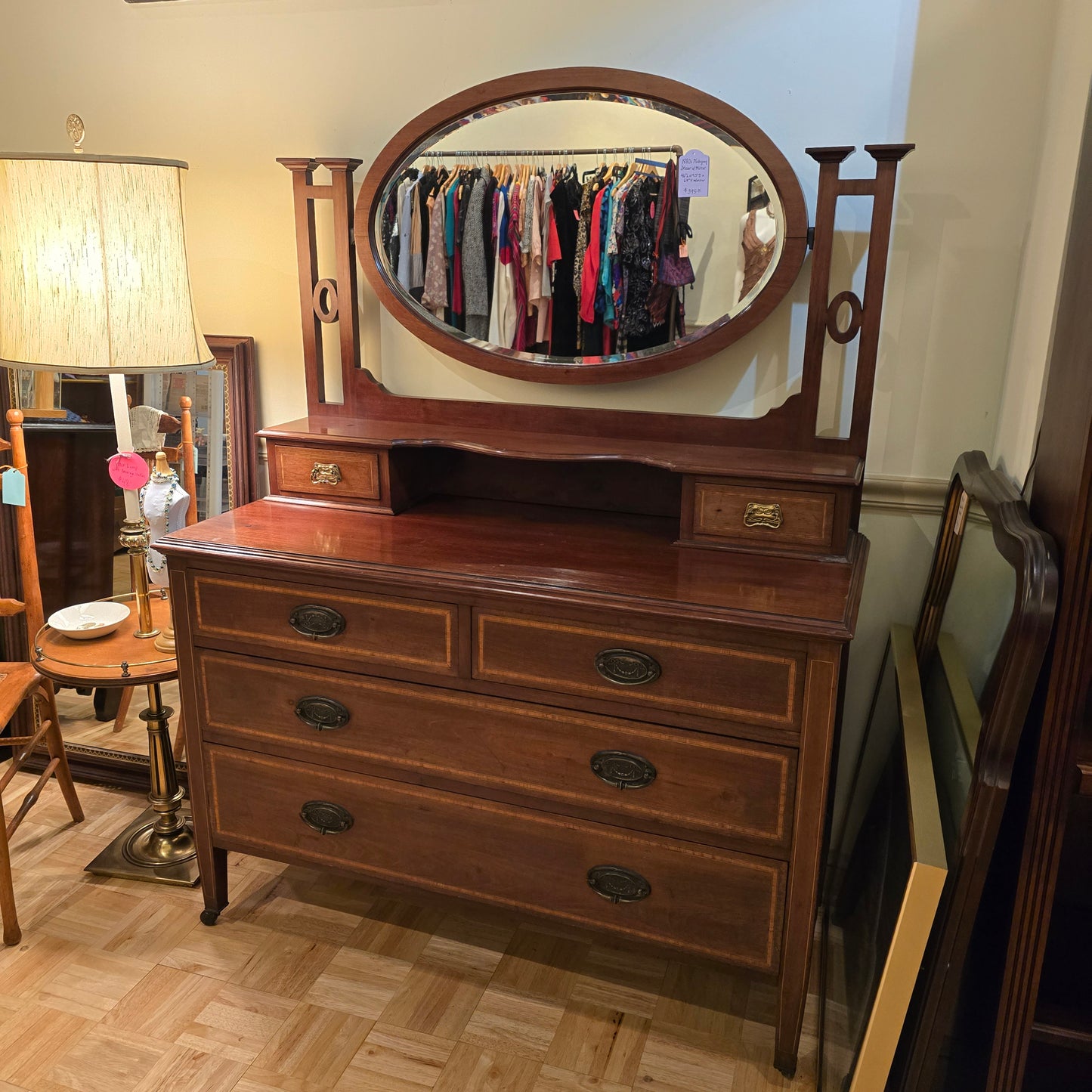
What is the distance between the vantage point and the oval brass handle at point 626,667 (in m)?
1.48

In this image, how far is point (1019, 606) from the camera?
1.17m

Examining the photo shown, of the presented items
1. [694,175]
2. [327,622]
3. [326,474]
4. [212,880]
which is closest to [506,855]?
[327,622]

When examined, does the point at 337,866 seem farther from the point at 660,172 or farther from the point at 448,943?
the point at 660,172

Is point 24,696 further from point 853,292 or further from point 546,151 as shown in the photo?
point 853,292

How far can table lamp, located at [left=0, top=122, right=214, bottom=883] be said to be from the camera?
1.67 metres

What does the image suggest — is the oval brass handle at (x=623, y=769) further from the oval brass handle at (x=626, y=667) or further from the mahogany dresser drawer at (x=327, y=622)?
the mahogany dresser drawer at (x=327, y=622)

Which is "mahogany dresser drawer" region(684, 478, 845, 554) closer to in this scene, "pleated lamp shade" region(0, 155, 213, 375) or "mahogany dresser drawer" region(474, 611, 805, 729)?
"mahogany dresser drawer" region(474, 611, 805, 729)

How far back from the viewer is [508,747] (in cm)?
161

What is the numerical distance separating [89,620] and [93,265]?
2.53 feet

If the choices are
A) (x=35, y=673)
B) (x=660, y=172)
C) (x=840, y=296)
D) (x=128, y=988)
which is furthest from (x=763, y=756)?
(x=35, y=673)

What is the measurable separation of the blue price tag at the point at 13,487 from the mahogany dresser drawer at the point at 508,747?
2.11ft

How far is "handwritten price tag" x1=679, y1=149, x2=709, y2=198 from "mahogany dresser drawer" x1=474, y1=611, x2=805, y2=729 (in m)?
0.85

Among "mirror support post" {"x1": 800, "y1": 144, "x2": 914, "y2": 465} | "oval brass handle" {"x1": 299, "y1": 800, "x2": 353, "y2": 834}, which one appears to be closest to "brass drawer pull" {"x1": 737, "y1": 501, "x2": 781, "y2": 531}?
"mirror support post" {"x1": 800, "y1": 144, "x2": 914, "y2": 465}

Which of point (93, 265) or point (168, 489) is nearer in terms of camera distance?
point (93, 265)
